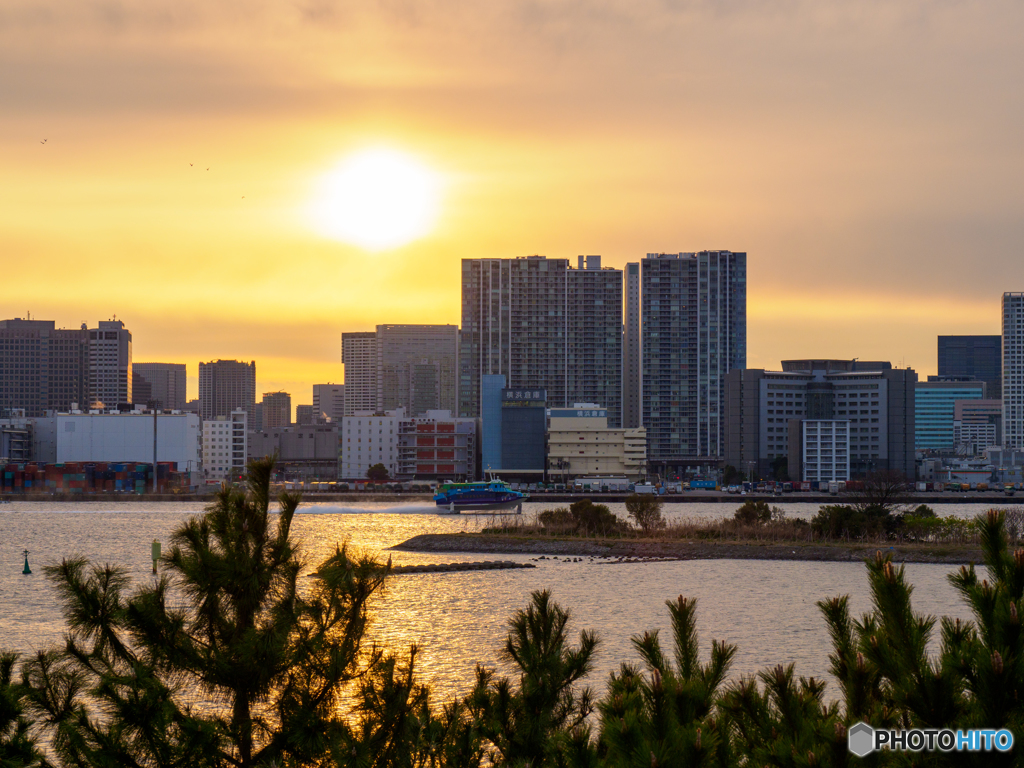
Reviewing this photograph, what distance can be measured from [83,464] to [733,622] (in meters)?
121

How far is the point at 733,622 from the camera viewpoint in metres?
33.7

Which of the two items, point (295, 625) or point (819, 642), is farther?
point (819, 642)

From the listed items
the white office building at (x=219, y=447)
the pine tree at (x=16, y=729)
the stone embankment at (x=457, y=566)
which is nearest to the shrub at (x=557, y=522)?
the stone embankment at (x=457, y=566)

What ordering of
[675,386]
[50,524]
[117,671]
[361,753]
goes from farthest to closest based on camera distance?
[675,386] < [50,524] < [117,671] < [361,753]

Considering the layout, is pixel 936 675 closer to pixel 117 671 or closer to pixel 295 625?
pixel 295 625

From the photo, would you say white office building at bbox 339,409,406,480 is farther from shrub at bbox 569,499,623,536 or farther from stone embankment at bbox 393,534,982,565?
stone embankment at bbox 393,534,982,565

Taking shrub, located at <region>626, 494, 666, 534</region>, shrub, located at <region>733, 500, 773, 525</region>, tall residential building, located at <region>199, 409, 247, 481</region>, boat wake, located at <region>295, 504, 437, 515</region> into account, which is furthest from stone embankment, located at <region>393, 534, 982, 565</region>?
tall residential building, located at <region>199, 409, 247, 481</region>

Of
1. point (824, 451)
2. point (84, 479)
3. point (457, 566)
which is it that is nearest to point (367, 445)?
point (84, 479)

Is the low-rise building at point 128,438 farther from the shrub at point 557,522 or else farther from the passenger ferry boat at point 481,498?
the shrub at point 557,522

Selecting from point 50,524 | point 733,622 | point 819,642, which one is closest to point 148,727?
point 819,642

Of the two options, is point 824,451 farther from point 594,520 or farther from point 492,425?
point 594,520

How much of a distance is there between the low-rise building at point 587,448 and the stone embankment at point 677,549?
76144mm

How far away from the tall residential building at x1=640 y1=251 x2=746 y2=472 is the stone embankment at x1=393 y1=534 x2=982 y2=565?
117658 mm

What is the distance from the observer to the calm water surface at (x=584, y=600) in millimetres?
27812
